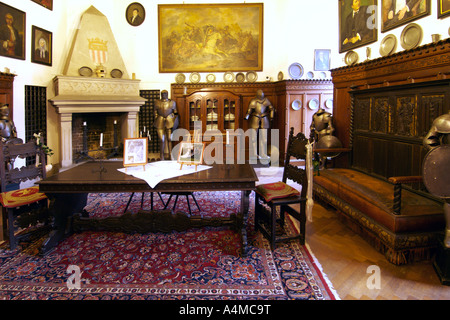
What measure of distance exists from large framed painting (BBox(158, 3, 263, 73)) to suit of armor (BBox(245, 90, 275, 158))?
1445mm

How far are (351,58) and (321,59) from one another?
9.49 ft

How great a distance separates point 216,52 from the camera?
8812 millimetres

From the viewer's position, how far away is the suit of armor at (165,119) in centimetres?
790

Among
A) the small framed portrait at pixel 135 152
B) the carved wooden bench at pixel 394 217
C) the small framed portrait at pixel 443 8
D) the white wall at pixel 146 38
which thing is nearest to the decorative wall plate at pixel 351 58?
the white wall at pixel 146 38

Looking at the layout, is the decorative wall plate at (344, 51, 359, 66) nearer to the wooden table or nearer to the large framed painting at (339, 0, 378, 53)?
the large framed painting at (339, 0, 378, 53)

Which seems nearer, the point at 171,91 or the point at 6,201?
the point at 6,201

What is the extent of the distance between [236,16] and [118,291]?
318 inches

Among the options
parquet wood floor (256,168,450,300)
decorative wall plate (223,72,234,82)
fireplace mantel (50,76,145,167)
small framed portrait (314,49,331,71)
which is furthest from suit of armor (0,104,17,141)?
small framed portrait (314,49,331,71)

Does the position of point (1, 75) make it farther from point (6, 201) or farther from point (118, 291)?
point (118, 291)

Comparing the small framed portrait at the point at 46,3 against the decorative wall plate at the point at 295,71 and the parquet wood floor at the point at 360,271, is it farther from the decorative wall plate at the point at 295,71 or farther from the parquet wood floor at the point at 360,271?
the parquet wood floor at the point at 360,271

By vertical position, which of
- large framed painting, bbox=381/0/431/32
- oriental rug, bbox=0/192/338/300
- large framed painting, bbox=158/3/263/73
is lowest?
oriental rug, bbox=0/192/338/300

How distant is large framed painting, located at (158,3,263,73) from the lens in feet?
28.5

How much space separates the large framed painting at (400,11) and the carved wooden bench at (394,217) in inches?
82.4
